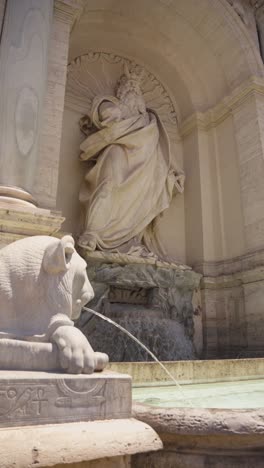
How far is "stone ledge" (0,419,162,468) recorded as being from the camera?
115cm

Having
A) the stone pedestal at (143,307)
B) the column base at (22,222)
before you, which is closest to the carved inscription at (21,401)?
the column base at (22,222)

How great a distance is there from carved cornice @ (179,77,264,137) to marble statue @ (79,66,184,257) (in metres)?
1.11

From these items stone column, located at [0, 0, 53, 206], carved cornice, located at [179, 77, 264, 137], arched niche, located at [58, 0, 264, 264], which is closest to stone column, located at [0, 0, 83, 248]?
stone column, located at [0, 0, 53, 206]

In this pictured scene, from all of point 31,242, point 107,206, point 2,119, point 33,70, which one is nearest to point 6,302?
point 31,242

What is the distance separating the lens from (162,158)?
689cm

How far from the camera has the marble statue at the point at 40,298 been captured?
151cm

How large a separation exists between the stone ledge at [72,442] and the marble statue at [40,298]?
0.23m

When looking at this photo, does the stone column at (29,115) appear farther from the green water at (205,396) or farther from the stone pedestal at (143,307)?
the green water at (205,396)

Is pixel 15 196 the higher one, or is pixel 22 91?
pixel 22 91

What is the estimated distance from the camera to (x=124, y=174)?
632cm

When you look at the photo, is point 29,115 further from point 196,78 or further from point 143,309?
point 196,78

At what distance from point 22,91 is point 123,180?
2343 mm

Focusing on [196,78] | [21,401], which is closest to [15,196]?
[21,401]

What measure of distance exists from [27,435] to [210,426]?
0.68 meters
